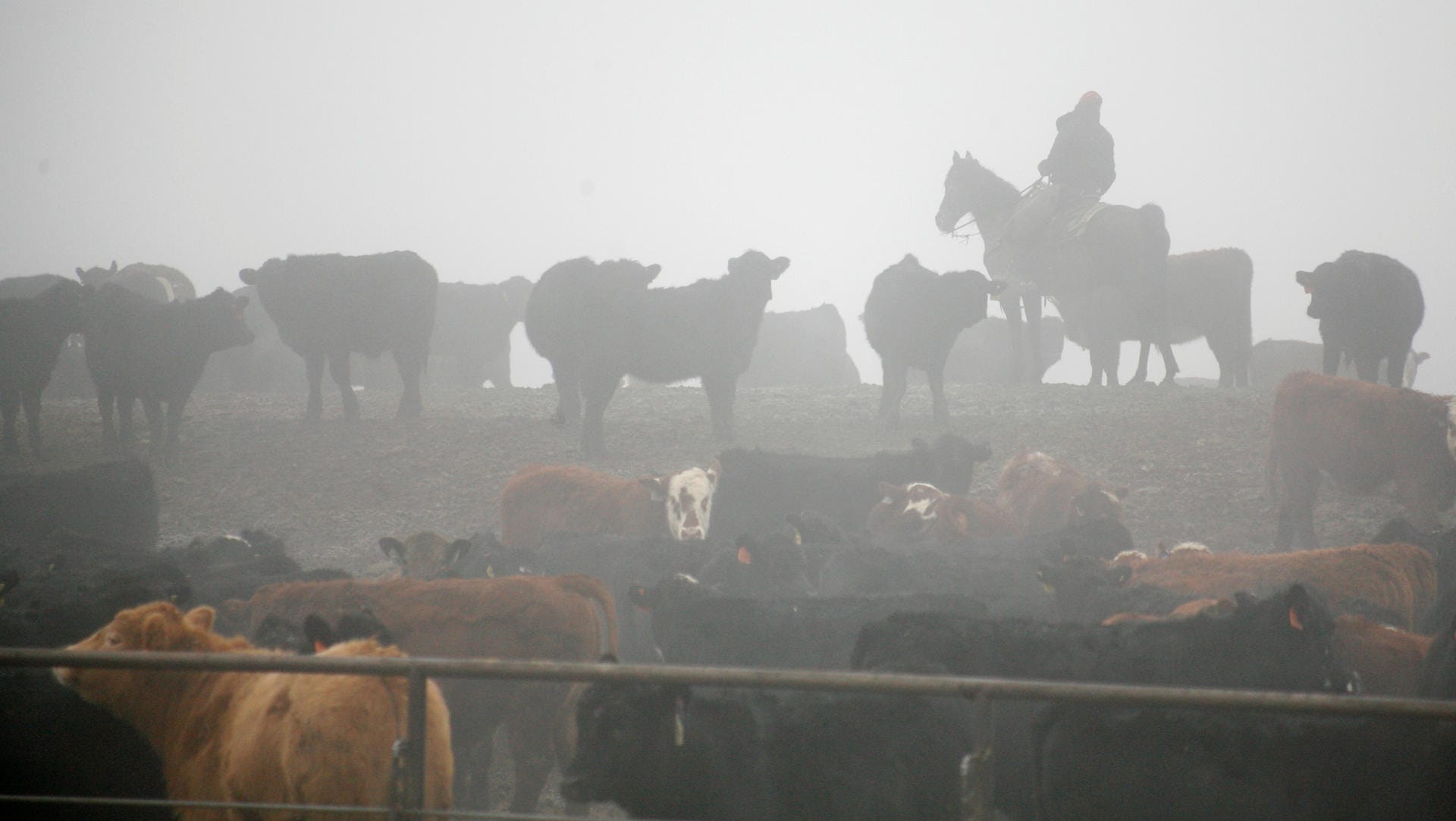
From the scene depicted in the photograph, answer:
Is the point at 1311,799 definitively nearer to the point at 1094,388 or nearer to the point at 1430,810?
the point at 1430,810

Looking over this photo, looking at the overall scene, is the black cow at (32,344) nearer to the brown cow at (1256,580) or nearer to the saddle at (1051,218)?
the brown cow at (1256,580)

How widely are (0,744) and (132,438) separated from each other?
10.9 metres

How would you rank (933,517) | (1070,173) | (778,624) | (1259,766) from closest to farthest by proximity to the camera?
(1259,766), (778,624), (933,517), (1070,173)

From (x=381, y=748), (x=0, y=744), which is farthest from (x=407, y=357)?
(x=381, y=748)

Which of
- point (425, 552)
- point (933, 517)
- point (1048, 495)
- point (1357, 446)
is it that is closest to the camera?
point (425, 552)

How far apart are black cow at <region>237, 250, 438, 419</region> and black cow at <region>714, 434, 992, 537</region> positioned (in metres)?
6.21

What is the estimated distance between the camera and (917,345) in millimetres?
15070

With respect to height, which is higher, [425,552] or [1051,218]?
[1051,218]

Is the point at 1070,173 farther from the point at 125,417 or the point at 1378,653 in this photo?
the point at 125,417

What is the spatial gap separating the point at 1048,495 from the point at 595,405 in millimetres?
5625

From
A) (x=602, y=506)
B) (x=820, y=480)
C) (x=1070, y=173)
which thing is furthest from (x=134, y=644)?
(x=1070, y=173)

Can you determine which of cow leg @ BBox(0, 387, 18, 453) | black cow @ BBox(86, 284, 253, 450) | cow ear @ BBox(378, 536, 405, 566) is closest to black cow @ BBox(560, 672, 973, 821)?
cow ear @ BBox(378, 536, 405, 566)

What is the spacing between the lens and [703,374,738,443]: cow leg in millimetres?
14430

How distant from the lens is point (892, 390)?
15.2 m
